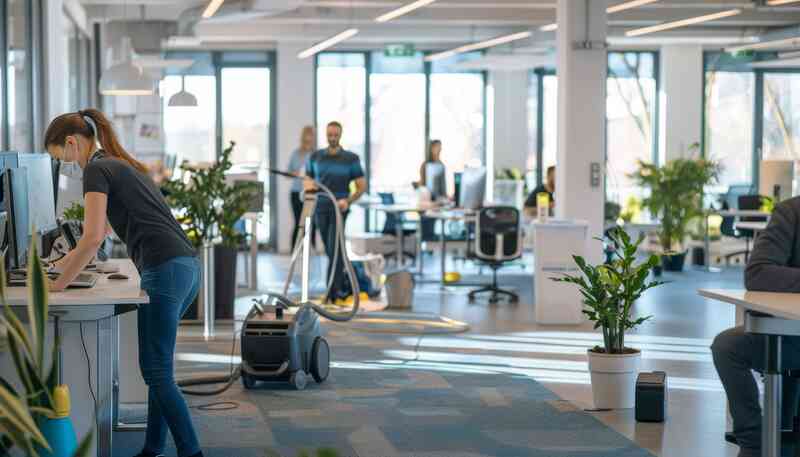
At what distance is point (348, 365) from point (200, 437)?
2.30 metres

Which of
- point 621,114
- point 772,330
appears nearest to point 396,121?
point 621,114

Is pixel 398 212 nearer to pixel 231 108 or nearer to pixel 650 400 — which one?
pixel 231 108

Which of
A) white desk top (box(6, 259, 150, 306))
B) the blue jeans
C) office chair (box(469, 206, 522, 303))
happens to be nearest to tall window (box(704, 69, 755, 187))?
office chair (box(469, 206, 522, 303))

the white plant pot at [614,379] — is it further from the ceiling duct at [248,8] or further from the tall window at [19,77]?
the ceiling duct at [248,8]

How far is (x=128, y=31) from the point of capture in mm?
15328

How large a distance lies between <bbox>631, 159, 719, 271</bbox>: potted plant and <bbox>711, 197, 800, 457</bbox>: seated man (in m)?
10.7

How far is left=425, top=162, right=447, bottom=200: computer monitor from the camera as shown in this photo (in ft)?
47.0

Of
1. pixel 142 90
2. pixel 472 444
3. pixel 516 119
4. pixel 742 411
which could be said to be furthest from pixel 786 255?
pixel 516 119

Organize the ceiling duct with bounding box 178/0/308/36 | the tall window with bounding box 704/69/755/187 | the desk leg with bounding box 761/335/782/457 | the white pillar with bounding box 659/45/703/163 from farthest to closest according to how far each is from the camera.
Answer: the tall window with bounding box 704/69/755/187 → the white pillar with bounding box 659/45/703/163 → the ceiling duct with bounding box 178/0/308/36 → the desk leg with bounding box 761/335/782/457

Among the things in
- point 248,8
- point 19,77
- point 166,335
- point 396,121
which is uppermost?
point 248,8

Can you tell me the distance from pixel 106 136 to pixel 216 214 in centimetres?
455

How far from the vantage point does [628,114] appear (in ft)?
64.8

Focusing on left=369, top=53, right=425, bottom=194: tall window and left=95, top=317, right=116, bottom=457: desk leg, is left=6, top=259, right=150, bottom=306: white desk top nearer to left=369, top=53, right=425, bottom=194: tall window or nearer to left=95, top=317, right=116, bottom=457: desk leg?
left=95, top=317, right=116, bottom=457: desk leg

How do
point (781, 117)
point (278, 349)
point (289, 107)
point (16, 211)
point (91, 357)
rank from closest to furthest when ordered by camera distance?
point (91, 357), point (16, 211), point (278, 349), point (289, 107), point (781, 117)
